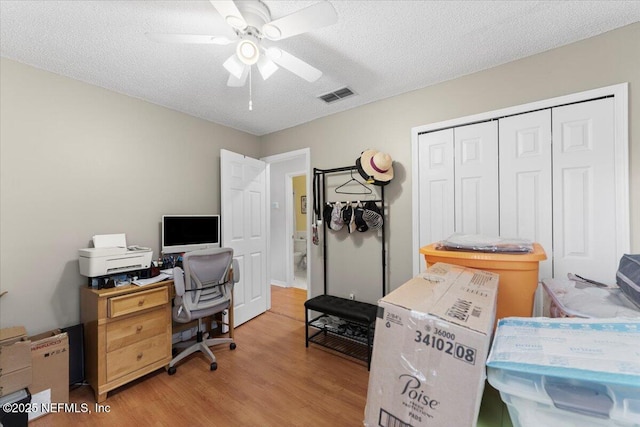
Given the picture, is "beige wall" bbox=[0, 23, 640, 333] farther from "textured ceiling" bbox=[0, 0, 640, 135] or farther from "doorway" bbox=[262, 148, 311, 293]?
"doorway" bbox=[262, 148, 311, 293]

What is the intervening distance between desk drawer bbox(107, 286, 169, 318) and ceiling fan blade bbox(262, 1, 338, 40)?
6.97ft

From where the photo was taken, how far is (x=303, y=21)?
1.28 meters

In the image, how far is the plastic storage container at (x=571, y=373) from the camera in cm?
41

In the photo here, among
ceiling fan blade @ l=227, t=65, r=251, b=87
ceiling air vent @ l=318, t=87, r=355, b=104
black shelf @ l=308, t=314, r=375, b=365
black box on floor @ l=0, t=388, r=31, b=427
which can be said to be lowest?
black shelf @ l=308, t=314, r=375, b=365

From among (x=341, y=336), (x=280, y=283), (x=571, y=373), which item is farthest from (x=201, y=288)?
(x=280, y=283)

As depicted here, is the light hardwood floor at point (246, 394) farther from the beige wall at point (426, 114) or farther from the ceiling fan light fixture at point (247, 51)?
the ceiling fan light fixture at point (247, 51)

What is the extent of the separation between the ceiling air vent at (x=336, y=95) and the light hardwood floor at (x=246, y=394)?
257 cm

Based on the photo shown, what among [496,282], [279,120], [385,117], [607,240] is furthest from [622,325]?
[279,120]

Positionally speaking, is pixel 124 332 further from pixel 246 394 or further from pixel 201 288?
pixel 246 394

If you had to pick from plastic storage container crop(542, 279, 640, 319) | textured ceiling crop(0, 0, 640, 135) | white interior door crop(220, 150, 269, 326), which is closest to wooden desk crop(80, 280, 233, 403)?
white interior door crop(220, 150, 269, 326)

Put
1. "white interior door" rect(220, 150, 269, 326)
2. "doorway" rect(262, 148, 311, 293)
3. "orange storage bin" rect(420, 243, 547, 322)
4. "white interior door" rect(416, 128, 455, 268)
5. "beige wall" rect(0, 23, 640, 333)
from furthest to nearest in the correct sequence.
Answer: "doorway" rect(262, 148, 311, 293) → "white interior door" rect(220, 150, 269, 326) → "white interior door" rect(416, 128, 455, 268) → "beige wall" rect(0, 23, 640, 333) → "orange storage bin" rect(420, 243, 547, 322)

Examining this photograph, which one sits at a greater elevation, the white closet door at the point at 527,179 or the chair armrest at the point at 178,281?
the white closet door at the point at 527,179

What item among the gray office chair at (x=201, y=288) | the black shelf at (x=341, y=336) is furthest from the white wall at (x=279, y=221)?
the gray office chair at (x=201, y=288)

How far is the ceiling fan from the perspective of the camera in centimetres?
123
